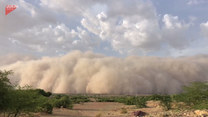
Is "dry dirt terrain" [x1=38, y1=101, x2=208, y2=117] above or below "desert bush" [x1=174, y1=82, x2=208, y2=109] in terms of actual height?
below

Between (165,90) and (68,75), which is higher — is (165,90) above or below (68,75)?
below

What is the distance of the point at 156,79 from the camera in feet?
346

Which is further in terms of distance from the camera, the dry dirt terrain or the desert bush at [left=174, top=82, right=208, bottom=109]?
the desert bush at [left=174, top=82, right=208, bottom=109]

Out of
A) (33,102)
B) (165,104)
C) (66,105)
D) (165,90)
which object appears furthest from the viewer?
(165,90)

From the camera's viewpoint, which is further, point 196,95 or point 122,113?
point 196,95

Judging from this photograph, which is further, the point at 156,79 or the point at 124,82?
the point at 156,79

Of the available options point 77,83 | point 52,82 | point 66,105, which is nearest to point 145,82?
point 77,83

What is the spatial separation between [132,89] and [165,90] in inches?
733

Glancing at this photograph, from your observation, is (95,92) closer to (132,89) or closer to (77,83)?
(77,83)

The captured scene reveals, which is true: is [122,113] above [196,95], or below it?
below

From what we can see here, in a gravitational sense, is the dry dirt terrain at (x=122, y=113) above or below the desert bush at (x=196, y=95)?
below

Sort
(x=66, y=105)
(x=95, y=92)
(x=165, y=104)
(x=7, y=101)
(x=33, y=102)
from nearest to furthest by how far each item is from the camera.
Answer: (x=7, y=101)
(x=33, y=102)
(x=165, y=104)
(x=66, y=105)
(x=95, y=92)

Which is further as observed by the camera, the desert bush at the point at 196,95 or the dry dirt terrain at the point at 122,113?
the desert bush at the point at 196,95

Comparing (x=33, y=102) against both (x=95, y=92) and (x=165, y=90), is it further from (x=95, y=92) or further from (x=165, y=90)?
(x=165, y=90)
